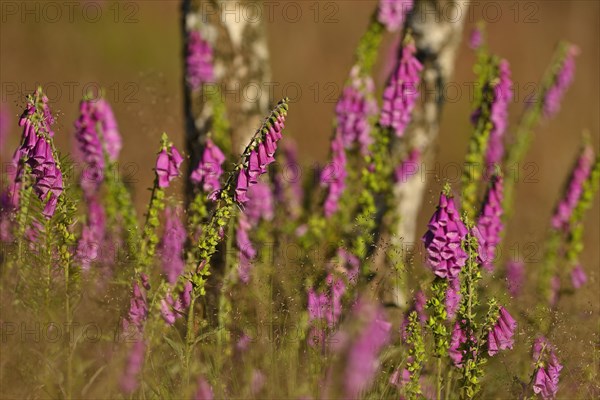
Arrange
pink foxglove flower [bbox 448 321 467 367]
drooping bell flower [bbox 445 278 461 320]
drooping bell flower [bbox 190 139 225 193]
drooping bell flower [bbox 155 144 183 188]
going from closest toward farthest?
pink foxglove flower [bbox 448 321 467 367], drooping bell flower [bbox 445 278 461 320], drooping bell flower [bbox 155 144 183 188], drooping bell flower [bbox 190 139 225 193]

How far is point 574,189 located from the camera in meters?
5.45

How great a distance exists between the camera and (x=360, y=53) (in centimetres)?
521

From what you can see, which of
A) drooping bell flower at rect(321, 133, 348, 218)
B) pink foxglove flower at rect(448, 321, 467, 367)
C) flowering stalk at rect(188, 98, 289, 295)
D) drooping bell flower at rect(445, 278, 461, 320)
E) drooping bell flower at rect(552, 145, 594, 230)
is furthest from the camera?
drooping bell flower at rect(552, 145, 594, 230)

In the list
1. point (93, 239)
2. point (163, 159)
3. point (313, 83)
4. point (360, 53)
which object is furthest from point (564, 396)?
point (313, 83)

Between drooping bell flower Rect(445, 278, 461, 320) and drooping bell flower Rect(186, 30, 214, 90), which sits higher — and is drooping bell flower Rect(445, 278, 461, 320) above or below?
below

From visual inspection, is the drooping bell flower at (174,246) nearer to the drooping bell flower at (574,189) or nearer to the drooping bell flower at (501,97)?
the drooping bell flower at (501,97)

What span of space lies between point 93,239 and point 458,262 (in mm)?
1721

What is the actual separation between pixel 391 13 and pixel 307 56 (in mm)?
7743

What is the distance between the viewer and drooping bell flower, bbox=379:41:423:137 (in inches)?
185

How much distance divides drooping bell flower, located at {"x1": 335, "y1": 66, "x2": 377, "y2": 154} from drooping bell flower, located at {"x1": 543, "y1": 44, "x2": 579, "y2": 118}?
131cm

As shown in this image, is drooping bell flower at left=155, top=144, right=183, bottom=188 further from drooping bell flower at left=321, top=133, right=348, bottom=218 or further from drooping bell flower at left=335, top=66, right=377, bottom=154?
drooping bell flower at left=335, top=66, right=377, bottom=154

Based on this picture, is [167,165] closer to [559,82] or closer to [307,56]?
[559,82]

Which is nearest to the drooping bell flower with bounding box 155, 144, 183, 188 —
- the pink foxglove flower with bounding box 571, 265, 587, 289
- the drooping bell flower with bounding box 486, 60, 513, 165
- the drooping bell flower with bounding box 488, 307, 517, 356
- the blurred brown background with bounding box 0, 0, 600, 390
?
the drooping bell flower with bounding box 488, 307, 517, 356

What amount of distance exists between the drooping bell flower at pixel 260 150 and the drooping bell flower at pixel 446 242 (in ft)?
1.90
